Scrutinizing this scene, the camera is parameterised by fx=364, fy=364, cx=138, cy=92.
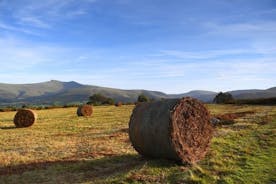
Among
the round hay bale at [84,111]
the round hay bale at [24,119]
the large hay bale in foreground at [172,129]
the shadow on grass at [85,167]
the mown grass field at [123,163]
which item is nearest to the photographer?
the mown grass field at [123,163]

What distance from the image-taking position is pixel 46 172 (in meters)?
12.8

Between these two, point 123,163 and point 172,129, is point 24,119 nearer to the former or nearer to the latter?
point 123,163

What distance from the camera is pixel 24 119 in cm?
3097

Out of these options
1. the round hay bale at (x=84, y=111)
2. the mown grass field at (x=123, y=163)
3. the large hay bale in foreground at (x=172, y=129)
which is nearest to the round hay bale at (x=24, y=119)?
the round hay bale at (x=84, y=111)

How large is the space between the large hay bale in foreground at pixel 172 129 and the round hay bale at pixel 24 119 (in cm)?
1865

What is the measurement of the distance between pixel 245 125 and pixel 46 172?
1518 cm

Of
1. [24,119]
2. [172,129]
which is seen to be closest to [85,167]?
[172,129]

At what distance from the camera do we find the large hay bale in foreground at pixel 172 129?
43.2 ft

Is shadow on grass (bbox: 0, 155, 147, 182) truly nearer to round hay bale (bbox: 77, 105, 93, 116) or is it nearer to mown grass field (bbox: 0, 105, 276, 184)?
mown grass field (bbox: 0, 105, 276, 184)

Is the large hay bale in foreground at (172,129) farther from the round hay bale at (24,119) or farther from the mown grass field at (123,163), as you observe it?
the round hay bale at (24,119)

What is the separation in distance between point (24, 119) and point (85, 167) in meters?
19.2

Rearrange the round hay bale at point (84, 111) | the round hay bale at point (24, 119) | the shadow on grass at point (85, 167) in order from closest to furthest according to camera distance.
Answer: the shadow on grass at point (85, 167)
the round hay bale at point (24, 119)
the round hay bale at point (84, 111)

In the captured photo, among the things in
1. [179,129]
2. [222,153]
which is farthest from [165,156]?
[222,153]

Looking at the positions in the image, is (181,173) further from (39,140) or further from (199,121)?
(39,140)
